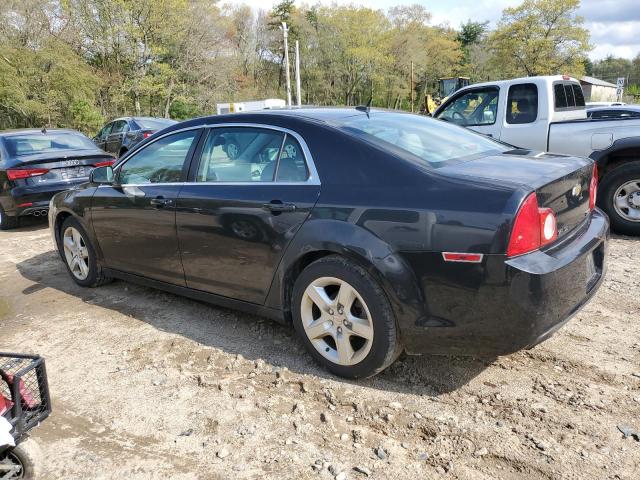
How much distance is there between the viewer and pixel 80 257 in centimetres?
500

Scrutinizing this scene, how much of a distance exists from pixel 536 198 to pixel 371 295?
983 millimetres

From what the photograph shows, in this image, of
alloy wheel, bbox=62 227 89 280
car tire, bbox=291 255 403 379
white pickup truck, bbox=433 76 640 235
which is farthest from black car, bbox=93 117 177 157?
car tire, bbox=291 255 403 379

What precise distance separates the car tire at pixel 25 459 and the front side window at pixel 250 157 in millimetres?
1951

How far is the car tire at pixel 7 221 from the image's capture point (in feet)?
26.3

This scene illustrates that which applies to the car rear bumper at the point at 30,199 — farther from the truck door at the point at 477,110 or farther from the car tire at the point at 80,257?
the truck door at the point at 477,110

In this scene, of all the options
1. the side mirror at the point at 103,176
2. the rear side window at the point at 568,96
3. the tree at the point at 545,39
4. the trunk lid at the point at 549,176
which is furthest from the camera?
the tree at the point at 545,39

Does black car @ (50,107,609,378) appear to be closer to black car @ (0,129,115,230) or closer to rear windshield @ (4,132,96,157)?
black car @ (0,129,115,230)

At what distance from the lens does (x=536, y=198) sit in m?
2.54

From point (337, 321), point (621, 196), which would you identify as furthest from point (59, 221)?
point (621, 196)

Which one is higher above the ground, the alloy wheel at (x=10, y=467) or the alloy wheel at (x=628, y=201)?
the alloy wheel at (x=628, y=201)

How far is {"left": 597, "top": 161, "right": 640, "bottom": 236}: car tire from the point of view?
5.85m

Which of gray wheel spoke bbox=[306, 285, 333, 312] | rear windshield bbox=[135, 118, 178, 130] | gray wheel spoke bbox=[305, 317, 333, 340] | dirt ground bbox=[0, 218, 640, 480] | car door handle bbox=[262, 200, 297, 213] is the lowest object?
dirt ground bbox=[0, 218, 640, 480]

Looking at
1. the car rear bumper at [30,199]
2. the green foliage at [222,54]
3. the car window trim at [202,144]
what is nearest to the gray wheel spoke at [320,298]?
the car window trim at [202,144]

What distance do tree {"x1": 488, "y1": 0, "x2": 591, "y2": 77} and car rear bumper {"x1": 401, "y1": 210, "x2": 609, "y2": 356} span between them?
54561 millimetres
